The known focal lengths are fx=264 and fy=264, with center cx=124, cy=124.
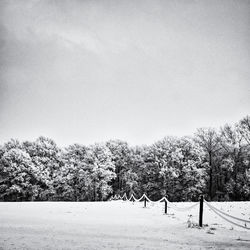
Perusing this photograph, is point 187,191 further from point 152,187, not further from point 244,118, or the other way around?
point 244,118

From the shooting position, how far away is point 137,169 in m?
53.8

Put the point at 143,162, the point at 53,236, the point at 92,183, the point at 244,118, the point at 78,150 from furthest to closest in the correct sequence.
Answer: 1. the point at 78,150
2. the point at 143,162
3. the point at 92,183
4. the point at 244,118
5. the point at 53,236

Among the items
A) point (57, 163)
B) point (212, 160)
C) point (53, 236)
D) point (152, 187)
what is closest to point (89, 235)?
point (53, 236)

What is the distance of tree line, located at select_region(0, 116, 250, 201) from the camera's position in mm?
45406

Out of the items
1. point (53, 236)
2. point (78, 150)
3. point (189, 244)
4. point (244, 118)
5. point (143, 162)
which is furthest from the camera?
point (78, 150)

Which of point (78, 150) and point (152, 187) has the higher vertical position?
point (78, 150)

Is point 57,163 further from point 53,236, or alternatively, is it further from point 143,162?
point 53,236

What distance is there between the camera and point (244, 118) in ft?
Result: 142

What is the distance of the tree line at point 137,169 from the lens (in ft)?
149

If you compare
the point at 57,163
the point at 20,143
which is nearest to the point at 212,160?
the point at 57,163

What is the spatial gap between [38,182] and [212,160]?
33657 mm

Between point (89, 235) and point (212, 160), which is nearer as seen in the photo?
point (89, 235)

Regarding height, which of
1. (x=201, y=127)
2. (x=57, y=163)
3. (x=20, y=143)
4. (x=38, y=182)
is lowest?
(x=38, y=182)

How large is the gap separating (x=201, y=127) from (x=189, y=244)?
152 feet
